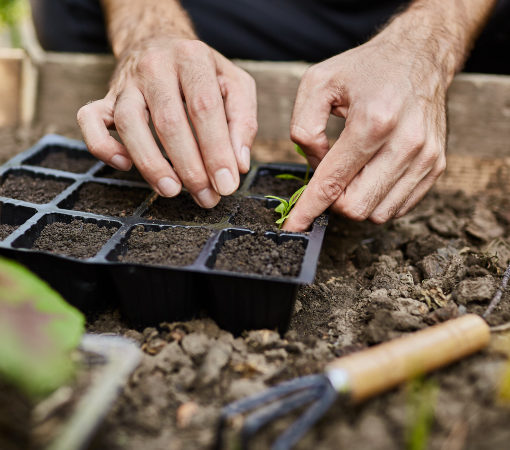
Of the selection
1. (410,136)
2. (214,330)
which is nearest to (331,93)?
(410,136)

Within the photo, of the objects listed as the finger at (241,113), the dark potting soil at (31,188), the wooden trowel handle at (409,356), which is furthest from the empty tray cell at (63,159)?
the wooden trowel handle at (409,356)

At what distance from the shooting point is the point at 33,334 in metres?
0.84

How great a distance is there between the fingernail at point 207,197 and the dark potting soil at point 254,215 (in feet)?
0.30

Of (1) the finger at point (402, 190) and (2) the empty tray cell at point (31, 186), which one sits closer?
(1) the finger at point (402, 190)

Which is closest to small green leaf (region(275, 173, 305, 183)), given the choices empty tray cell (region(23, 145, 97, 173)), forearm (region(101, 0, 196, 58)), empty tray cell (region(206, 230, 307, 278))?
empty tray cell (region(206, 230, 307, 278))

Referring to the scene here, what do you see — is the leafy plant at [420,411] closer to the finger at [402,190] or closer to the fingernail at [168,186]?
the finger at [402,190]

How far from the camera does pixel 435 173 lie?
1460mm

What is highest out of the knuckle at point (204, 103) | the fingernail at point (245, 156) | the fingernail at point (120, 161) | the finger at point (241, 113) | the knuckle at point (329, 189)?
the knuckle at point (204, 103)

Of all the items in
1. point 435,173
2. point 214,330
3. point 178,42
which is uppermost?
point 178,42

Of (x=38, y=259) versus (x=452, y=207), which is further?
(x=452, y=207)

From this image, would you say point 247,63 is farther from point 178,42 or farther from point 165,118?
point 165,118

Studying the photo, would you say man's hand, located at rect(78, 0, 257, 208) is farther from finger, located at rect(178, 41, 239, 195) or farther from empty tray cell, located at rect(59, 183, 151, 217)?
empty tray cell, located at rect(59, 183, 151, 217)

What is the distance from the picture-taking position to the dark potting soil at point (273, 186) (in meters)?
1.64

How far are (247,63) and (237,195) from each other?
2.84 feet
